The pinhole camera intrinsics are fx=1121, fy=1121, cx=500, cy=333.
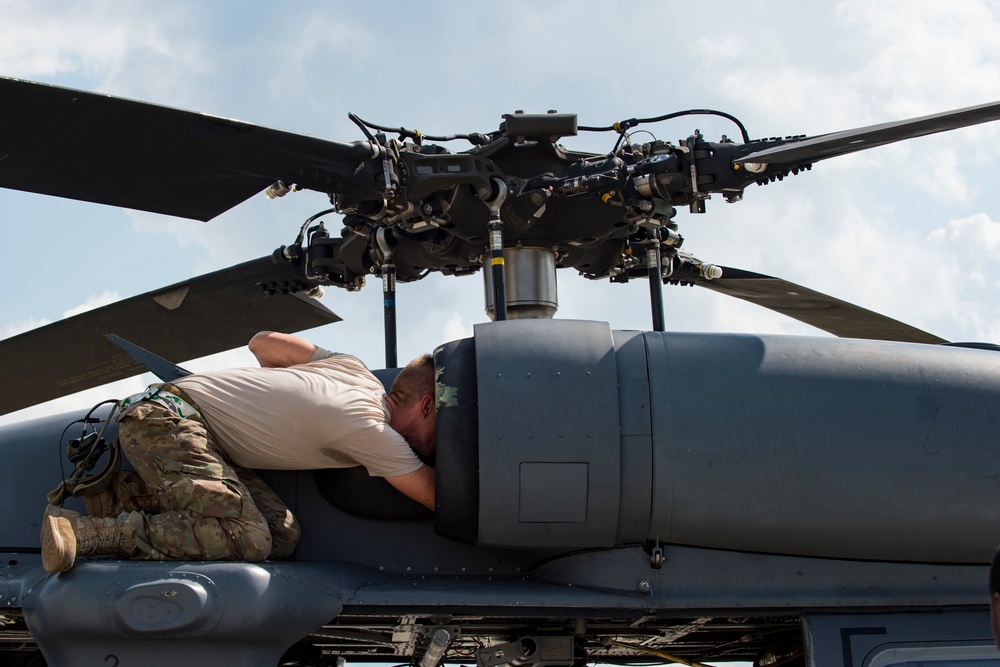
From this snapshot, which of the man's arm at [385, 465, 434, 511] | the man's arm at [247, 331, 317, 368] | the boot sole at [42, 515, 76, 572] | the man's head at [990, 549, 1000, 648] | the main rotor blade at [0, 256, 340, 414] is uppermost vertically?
the main rotor blade at [0, 256, 340, 414]

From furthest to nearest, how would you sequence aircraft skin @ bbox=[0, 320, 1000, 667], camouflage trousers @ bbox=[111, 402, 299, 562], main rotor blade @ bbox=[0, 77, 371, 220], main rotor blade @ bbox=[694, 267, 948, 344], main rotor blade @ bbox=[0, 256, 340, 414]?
1. main rotor blade @ bbox=[694, 267, 948, 344]
2. main rotor blade @ bbox=[0, 256, 340, 414]
3. main rotor blade @ bbox=[0, 77, 371, 220]
4. aircraft skin @ bbox=[0, 320, 1000, 667]
5. camouflage trousers @ bbox=[111, 402, 299, 562]

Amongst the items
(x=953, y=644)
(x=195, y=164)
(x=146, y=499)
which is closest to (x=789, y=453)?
(x=953, y=644)

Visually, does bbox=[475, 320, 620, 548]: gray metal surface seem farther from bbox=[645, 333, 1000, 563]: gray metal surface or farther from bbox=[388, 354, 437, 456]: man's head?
bbox=[388, 354, 437, 456]: man's head

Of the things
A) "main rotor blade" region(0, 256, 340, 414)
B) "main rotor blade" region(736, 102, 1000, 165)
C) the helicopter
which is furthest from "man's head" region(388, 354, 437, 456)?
"main rotor blade" region(0, 256, 340, 414)

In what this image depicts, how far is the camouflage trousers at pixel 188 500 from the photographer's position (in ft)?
13.4

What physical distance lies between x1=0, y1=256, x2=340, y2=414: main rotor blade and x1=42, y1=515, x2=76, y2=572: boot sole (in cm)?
374

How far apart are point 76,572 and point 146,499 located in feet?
1.72

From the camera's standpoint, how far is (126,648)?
3.79 meters

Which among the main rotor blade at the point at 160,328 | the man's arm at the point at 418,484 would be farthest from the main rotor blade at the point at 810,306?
the man's arm at the point at 418,484

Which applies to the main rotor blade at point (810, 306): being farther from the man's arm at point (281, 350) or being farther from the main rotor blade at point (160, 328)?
the man's arm at point (281, 350)

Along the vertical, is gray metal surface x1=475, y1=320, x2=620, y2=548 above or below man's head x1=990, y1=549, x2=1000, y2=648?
above

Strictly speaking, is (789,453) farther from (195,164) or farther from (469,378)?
(195,164)

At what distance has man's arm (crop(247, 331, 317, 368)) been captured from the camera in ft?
16.1

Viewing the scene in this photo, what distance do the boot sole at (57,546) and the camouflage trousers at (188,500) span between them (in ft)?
0.84
